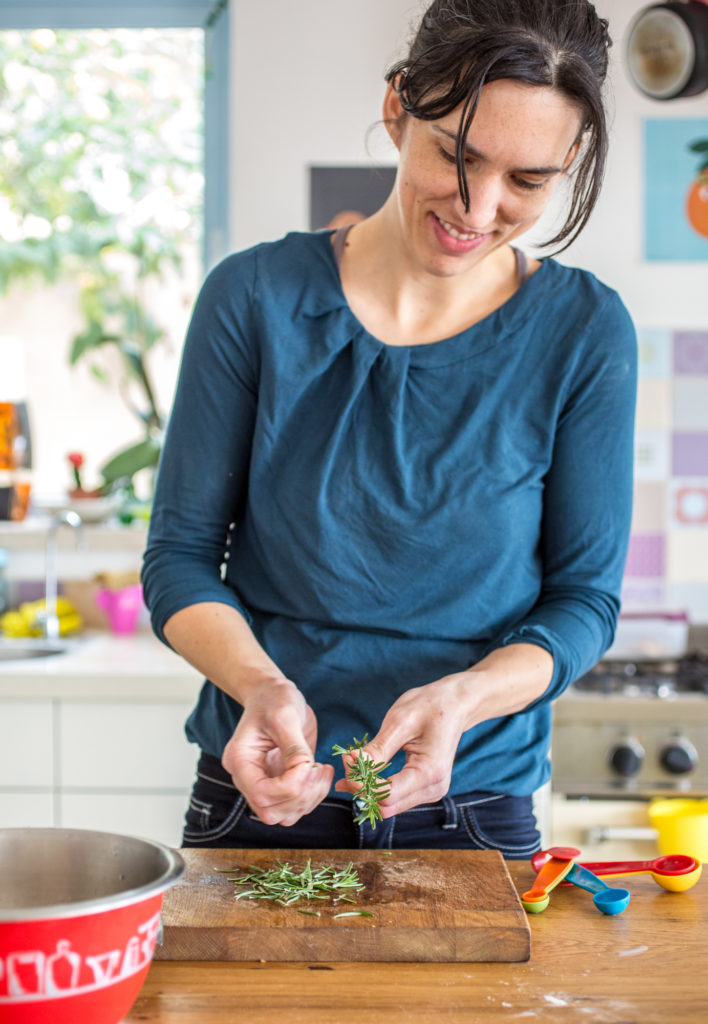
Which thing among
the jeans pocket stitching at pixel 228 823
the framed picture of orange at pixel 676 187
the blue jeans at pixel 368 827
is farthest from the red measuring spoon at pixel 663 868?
the framed picture of orange at pixel 676 187

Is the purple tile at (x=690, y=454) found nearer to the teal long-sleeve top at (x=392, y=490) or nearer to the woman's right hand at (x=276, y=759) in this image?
the teal long-sleeve top at (x=392, y=490)

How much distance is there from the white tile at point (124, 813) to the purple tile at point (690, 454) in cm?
136

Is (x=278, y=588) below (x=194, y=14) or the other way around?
below

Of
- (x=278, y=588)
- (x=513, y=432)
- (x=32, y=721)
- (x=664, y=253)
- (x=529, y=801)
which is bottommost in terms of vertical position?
(x=32, y=721)

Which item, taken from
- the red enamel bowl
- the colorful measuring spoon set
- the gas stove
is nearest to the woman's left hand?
the colorful measuring spoon set

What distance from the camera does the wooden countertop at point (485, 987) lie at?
27.8 inches

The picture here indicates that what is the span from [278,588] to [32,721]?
1251 millimetres

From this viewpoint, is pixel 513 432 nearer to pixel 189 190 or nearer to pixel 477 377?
pixel 477 377

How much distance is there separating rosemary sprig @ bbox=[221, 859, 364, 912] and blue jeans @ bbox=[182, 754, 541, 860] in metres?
0.11

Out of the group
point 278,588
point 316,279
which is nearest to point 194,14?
point 316,279

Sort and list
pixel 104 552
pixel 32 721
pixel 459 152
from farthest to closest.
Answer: pixel 104 552
pixel 32 721
pixel 459 152

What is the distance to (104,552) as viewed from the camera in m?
2.82

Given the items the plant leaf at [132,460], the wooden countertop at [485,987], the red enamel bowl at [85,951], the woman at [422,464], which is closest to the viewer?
the red enamel bowl at [85,951]

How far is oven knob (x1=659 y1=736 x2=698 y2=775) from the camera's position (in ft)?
6.73
